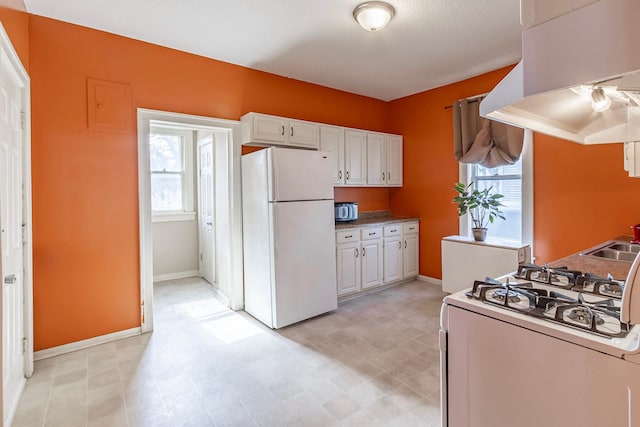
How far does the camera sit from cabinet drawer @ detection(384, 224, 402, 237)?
169 inches

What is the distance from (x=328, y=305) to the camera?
3490mm

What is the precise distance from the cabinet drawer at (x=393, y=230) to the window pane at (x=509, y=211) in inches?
44.6

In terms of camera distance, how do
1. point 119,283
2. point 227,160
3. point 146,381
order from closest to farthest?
point 146,381, point 119,283, point 227,160

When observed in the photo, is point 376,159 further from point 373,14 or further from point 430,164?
point 373,14

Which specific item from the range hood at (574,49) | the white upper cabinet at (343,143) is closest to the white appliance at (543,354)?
the range hood at (574,49)

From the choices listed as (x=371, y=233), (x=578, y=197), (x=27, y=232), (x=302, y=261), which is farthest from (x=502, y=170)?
(x=27, y=232)

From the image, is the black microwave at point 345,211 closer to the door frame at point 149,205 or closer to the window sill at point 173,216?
the door frame at point 149,205

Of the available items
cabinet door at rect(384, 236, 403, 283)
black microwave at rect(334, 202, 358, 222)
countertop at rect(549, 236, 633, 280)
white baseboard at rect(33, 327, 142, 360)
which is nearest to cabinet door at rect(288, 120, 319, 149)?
black microwave at rect(334, 202, 358, 222)

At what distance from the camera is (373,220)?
4465 millimetres

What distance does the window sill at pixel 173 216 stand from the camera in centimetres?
486

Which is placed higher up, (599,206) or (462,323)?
(599,206)

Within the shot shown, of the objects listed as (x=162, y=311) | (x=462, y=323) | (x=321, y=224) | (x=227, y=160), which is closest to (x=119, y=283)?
(x=162, y=311)

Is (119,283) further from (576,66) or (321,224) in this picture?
(576,66)

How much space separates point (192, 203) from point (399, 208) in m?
3.34
